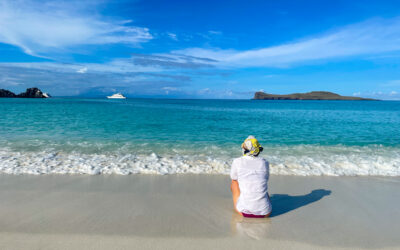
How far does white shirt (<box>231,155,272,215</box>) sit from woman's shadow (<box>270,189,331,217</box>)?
1.82ft

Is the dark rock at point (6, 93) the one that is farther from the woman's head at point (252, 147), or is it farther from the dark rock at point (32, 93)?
the woman's head at point (252, 147)

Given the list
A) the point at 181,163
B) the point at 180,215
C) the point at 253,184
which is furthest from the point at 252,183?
the point at 181,163

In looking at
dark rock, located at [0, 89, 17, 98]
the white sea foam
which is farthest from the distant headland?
the white sea foam

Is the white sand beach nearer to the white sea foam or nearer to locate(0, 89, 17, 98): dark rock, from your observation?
the white sea foam

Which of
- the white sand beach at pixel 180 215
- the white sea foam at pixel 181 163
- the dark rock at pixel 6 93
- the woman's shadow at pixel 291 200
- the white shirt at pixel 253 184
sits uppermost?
the dark rock at pixel 6 93

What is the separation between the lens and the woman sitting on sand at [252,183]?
4.48 meters

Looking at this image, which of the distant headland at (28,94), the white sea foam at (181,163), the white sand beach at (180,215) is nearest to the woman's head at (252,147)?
the white sand beach at (180,215)

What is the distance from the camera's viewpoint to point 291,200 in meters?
5.71

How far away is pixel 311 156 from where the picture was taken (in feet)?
34.6

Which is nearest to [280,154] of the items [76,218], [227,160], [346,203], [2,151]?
[227,160]

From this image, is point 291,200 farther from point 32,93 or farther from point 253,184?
point 32,93

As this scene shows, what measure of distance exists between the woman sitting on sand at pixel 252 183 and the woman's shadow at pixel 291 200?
21.3 inches

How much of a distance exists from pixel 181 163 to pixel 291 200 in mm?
4222

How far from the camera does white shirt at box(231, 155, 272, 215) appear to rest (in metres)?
4.48
